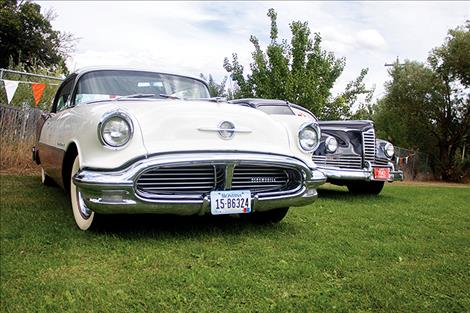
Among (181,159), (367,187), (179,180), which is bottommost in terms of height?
(367,187)

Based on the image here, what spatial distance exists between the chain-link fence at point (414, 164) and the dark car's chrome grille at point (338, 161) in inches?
428

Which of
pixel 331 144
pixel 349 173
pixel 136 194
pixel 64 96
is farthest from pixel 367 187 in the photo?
pixel 136 194

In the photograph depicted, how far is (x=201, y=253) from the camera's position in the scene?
3021mm

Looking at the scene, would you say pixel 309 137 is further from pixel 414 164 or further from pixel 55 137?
pixel 414 164

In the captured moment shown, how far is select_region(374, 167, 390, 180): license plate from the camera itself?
260 inches

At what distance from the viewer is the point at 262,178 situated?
3.57 metres

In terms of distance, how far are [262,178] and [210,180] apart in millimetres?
470

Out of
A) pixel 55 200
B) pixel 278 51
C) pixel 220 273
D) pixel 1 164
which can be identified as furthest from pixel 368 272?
pixel 278 51

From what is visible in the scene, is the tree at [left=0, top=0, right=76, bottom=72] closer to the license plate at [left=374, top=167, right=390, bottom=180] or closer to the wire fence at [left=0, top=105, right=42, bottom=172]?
the wire fence at [left=0, top=105, right=42, bottom=172]

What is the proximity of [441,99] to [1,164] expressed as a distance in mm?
16972

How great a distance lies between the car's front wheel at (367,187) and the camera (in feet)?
23.5

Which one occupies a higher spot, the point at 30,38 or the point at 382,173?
the point at 30,38

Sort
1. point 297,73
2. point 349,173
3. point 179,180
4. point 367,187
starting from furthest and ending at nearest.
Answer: point 297,73, point 367,187, point 349,173, point 179,180

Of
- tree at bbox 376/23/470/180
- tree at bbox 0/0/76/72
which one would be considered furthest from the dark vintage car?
tree at bbox 0/0/76/72
